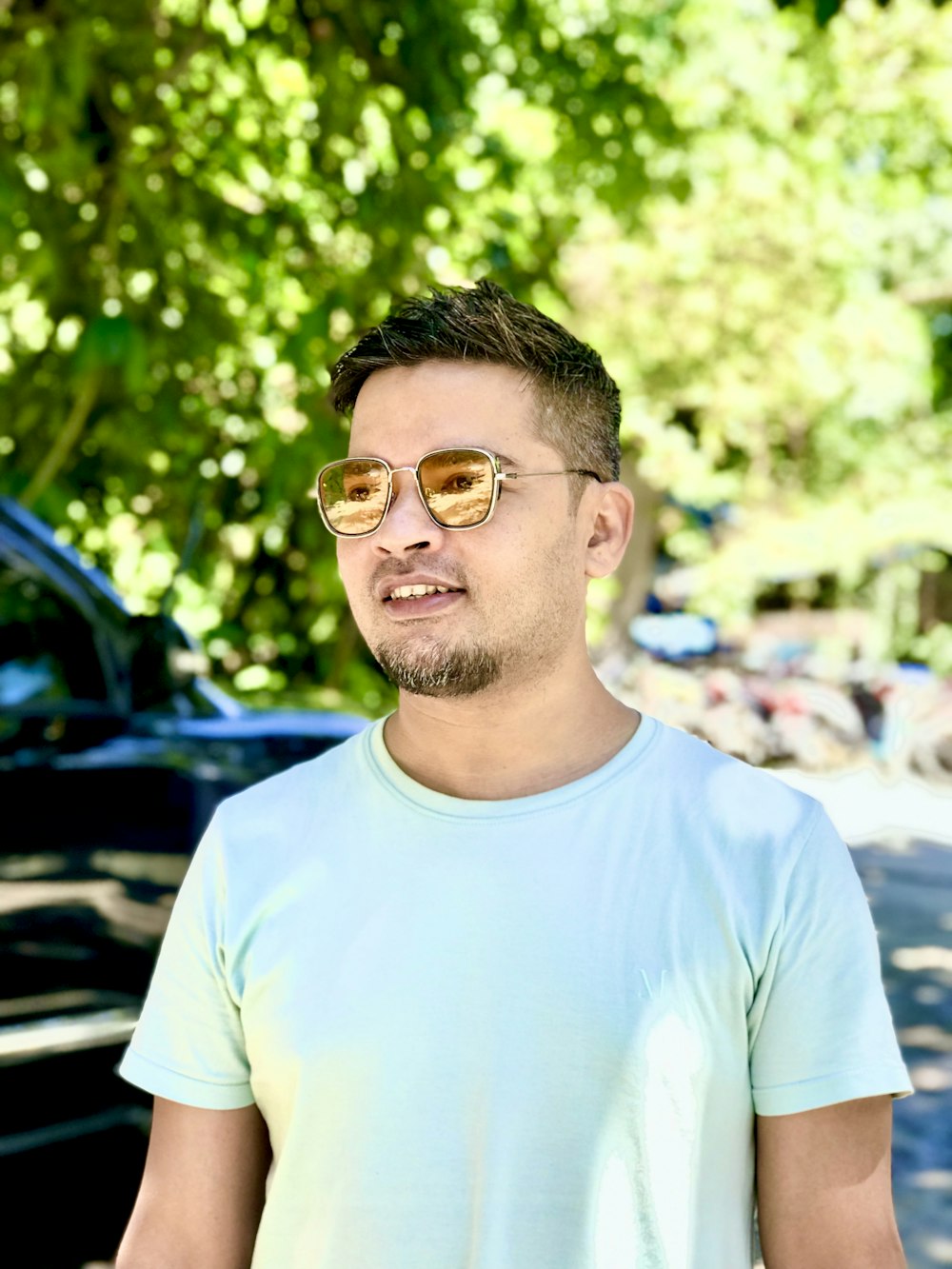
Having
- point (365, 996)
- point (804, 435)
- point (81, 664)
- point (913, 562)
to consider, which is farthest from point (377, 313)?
point (913, 562)

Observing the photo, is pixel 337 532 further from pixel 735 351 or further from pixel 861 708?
pixel 735 351

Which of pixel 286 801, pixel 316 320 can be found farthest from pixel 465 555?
pixel 316 320

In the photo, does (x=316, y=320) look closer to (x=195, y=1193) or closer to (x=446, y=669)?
(x=446, y=669)

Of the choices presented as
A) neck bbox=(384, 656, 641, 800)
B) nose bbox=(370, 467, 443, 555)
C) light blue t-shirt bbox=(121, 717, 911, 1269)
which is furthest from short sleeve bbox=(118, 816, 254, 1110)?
nose bbox=(370, 467, 443, 555)

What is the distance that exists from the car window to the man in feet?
5.50

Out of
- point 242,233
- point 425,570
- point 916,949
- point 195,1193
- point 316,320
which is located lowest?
point 916,949

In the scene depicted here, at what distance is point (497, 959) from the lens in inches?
53.9

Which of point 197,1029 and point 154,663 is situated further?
point 154,663

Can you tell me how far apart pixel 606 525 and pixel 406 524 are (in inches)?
10.8

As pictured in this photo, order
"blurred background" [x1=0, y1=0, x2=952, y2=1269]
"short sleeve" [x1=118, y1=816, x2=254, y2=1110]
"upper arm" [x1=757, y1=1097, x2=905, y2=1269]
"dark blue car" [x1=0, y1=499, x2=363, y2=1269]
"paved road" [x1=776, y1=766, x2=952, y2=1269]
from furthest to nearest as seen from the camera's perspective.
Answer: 1. "paved road" [x1=776, y1=766, x2=952, y2=1269]
2. "blurred background" [x1=0, y1=0, x2=952, y2=1269]
3. "dark blue car" [x1=0, y1=499, x2=363, y2=1269]
4. "short sleeve" [x1=118, y1=816, x2=254, y2=1110]
5. "upper arm" [x1=757, y1=1097, x2=905, y2=1269]

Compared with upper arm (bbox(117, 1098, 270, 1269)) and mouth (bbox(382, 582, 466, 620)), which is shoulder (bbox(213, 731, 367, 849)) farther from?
upper arm (bbox(117, 1098, 270, 1269))

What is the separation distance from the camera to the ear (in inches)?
64.6

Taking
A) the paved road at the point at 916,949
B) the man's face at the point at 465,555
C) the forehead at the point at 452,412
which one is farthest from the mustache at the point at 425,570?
the paved road at the point at 916,949

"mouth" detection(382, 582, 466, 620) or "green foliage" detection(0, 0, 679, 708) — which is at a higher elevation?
"green foliage" detection(0, 0, 679, 708)
